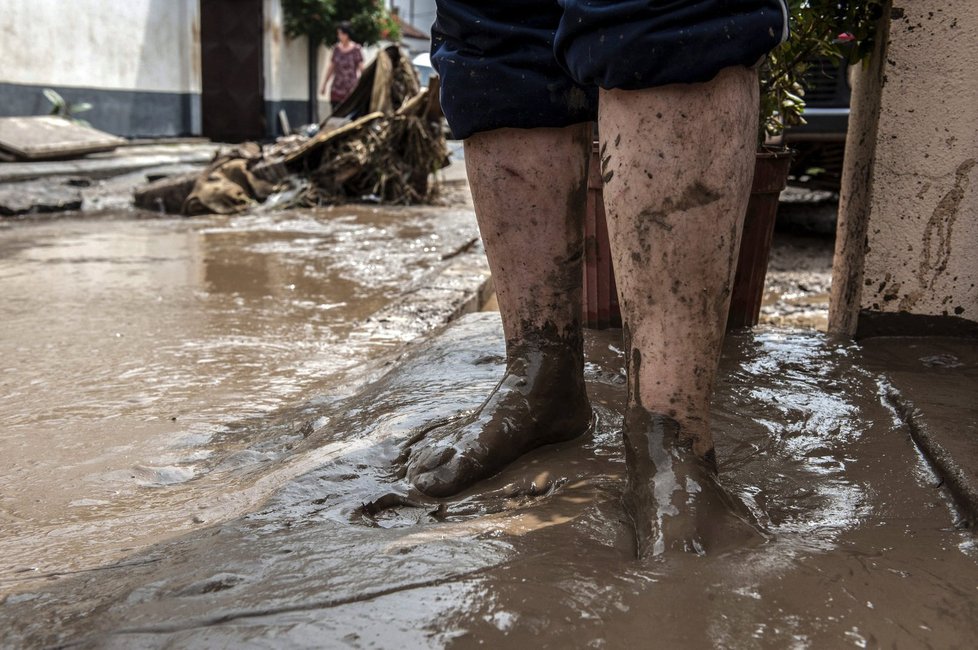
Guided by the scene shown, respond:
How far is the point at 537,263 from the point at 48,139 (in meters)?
9.13

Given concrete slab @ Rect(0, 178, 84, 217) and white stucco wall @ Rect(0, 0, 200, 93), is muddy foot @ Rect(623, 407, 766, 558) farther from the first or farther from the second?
white stucco wall @ Rect(0, 0, 200, 93)

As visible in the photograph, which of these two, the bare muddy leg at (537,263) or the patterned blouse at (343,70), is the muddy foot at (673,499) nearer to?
the bare muddy leg at (537,263)

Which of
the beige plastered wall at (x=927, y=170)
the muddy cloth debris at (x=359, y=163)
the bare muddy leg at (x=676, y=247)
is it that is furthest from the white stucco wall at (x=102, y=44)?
the bare muddy leg at (x=676, y=247)

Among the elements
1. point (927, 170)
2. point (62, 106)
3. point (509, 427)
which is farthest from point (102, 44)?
point (509, 427)

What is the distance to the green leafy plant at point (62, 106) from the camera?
11117 mm

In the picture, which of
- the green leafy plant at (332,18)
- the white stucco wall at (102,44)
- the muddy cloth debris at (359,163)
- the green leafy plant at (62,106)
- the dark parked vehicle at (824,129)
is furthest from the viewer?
the green leafy plant at (332,18)

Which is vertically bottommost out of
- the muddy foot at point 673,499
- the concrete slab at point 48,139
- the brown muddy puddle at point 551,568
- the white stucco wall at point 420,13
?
the brown muddy puddle at point 551,568

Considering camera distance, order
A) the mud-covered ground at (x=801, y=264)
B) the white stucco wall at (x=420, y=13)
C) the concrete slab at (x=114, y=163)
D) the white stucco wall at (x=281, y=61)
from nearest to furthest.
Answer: the mud-covered ground at (x=801, y=264) < the concrete slab at (x=114, y=163) < the white stucco wall at (x=281, y=61) < the white stucco wall at (x=420, y=13)

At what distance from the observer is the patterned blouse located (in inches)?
544

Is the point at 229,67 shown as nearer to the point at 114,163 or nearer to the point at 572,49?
the point at 114,163

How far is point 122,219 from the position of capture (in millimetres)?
6738

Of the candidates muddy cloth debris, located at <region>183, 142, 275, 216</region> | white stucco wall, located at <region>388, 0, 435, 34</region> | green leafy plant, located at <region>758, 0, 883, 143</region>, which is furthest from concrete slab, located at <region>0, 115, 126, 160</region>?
white stucco wall, located at <region>388, 0, 435, 34</region>

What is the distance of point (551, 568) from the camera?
1000 mm

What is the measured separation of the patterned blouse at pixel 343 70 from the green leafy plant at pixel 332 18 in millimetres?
3014
